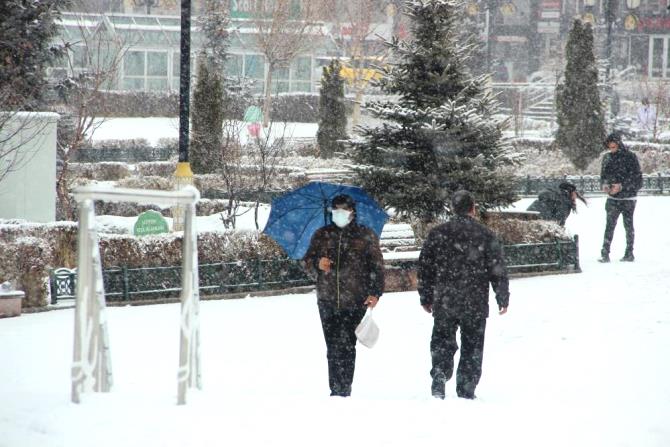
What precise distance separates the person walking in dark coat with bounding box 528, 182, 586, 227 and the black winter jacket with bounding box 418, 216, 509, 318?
7636 mm

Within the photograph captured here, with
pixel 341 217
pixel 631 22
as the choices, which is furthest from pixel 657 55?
pixel 341 217

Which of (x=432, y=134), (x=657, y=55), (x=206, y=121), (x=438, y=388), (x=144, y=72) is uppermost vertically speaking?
(x=657, y=55)

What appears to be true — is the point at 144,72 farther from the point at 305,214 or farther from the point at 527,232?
the point at 305,214

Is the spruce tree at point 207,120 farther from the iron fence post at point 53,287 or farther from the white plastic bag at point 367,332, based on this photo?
the white plastic bag at point 367,332

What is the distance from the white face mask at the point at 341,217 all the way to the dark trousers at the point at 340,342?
567mm

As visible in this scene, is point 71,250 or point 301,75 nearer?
point 71,250

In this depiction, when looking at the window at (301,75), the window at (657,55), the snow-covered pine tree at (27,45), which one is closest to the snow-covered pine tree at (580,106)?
the snow-covered pine tree at (27,45)

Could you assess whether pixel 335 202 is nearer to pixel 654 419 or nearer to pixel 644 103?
pixel 654 419

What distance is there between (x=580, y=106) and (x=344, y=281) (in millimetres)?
22164

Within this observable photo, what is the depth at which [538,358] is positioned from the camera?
8.80 metres

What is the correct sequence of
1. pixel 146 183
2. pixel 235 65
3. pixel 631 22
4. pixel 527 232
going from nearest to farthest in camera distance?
pixel 527 232 → pixel 146 183 → pixel 235 65 → pixel 631 22

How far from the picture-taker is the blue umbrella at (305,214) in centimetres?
799

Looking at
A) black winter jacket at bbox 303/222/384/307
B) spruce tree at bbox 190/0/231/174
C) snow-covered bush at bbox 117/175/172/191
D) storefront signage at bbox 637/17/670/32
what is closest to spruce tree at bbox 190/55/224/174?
spruce tree at bbox 190/0/231/174

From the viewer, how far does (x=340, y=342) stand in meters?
7.08
